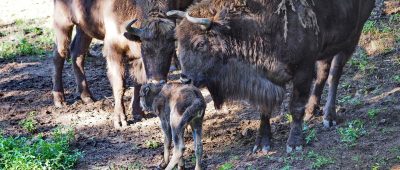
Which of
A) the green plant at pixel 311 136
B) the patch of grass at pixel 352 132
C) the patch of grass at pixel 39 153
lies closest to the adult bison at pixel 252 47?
the green plant at pixel 311 136

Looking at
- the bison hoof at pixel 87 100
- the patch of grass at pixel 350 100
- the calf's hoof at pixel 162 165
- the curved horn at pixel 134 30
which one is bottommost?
the bison hoof at pixel 87 100

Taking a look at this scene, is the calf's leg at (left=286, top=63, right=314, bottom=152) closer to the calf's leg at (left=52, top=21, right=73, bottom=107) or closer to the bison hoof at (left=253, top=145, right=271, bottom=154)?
the bison hoof at (left=253, top=145, right=271, bottom=154)

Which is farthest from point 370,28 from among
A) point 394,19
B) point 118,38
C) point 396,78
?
point 118,38

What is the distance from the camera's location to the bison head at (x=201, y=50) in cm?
603

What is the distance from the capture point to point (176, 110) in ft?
19.6

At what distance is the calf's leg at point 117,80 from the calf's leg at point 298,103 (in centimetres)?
246

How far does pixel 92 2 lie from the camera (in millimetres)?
8625

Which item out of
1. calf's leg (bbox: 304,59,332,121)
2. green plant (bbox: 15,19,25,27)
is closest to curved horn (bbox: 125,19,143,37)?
calf's leg (bbox: 304,59,332,121)

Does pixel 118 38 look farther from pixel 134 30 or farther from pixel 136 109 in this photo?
pixel 136 109

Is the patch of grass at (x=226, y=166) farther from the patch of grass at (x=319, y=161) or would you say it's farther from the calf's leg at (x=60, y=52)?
the calf's leg at (x=60, y=52)

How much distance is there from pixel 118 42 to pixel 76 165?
5.74ft

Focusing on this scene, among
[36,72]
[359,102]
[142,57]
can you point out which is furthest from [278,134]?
[36,72]

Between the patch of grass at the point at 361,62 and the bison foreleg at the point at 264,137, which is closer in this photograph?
the bison foreleg at the point at 264,137

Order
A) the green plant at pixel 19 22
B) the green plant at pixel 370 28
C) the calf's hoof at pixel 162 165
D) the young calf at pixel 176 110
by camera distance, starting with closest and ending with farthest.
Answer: the young calf at pixel 176 110, the calf's hoof at pixel 162 165, the green plant at pixel 370 28, the green plant at pixel 19 22
